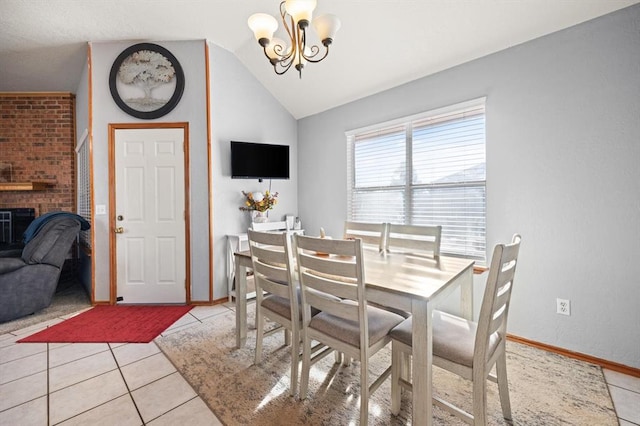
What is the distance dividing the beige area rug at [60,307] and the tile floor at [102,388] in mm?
531

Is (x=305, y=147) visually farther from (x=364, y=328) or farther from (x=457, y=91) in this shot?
(x=364, y=328)

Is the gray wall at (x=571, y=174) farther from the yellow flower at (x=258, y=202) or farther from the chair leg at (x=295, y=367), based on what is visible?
the yellow flower at (x=258, y=202)

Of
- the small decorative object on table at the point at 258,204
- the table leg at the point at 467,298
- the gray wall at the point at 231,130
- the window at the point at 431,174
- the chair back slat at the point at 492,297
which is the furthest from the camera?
the small decorative object on table at the point at 258,204

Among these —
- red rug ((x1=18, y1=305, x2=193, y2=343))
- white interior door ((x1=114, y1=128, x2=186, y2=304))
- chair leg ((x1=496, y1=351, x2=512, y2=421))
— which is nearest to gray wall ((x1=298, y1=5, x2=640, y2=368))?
chair leg ((x1=496, y1=351, x2=512, y2=421))

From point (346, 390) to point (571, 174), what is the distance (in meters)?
2.28

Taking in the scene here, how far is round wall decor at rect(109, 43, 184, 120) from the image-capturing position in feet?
10.6

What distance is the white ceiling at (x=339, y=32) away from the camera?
225cm

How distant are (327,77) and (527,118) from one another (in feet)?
6.92

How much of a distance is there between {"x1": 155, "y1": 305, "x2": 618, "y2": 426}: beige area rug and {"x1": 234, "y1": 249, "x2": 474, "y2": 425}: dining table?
43cm

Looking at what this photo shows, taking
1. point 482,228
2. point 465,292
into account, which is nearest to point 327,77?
point 482,228

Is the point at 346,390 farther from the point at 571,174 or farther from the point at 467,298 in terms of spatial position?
the point at 571,174

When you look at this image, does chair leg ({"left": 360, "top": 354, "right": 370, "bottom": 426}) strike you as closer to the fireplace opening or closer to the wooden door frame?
the wooden door frame

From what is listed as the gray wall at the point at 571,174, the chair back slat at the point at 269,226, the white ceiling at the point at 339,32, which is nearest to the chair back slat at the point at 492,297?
the gray wall at the point at 571,174

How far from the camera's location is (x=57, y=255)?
10.4 feet
